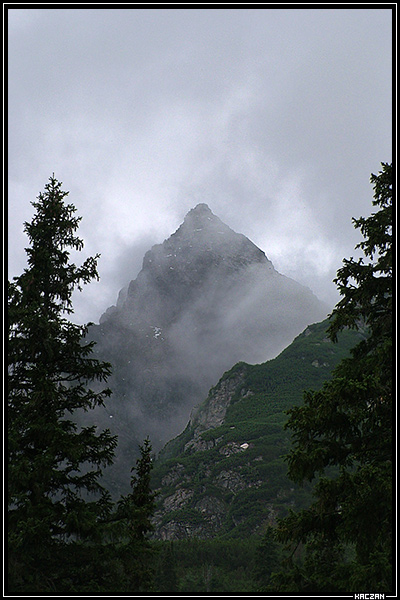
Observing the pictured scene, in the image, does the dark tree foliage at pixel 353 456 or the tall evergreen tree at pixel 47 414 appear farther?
the tall evergreen tree at pixel 47 414

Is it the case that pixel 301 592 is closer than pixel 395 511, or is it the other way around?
pixel 395 511

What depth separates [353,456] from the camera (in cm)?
999

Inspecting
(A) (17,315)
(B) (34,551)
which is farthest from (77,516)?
(A) (17,315)

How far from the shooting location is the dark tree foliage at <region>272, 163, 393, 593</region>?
825 cm

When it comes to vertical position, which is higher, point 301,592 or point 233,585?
point 301,592

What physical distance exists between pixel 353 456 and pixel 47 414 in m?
7.11

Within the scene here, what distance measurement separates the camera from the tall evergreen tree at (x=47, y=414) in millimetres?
9984

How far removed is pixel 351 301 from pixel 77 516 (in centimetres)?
782

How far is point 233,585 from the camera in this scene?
401 ft

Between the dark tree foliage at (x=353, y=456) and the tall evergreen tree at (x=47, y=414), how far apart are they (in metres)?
4.81

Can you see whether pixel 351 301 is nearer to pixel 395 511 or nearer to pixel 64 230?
pixel 395 511

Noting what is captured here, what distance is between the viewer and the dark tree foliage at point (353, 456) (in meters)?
8.25

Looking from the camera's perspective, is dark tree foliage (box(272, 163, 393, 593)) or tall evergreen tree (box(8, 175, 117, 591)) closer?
dark tree foliage (box(272, 163, 393, 593))

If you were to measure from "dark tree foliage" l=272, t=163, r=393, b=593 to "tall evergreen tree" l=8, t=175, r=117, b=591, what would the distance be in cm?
481
